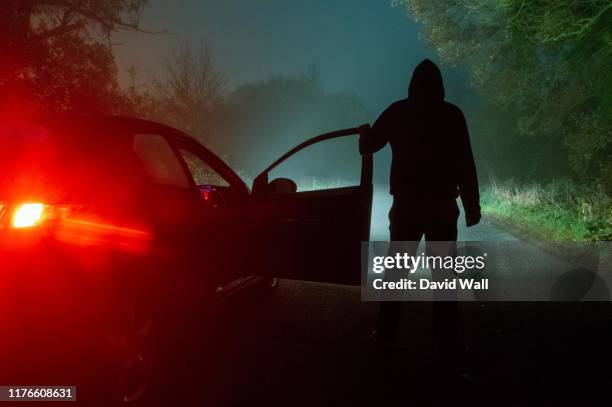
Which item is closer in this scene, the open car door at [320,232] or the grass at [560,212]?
the open car door at [320,232]

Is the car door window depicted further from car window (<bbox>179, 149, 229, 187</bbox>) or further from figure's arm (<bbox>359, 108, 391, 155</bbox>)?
figure's arm (<bbox>359, 108, 391, 155</bbox>)

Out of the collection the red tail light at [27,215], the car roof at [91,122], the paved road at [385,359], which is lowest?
the paved road at [385,359]

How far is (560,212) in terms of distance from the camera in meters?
15.6

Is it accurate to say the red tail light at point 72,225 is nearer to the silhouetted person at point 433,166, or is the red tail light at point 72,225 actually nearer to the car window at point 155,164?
the car window at point 155,164

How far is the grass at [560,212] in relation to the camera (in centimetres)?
1182

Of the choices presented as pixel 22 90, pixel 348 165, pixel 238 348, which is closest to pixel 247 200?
pixel 238 348

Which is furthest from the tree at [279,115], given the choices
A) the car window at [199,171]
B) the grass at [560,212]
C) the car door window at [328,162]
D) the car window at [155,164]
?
the car window at [155,164]

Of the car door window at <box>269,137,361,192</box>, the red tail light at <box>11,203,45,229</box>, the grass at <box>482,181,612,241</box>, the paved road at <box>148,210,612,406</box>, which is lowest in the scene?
the paved road at <box>148,210,612,406</box>

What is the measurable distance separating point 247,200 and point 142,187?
1.49 metres

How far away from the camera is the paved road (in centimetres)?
381

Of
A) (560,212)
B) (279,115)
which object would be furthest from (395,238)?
(279,115)

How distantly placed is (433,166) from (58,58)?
13.2 metres

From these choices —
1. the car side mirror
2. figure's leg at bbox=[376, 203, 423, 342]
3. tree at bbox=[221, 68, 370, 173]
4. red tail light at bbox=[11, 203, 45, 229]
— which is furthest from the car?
tree at bbox=[221, 68, 370, 173]

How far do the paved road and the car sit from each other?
53cm
